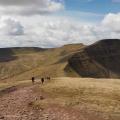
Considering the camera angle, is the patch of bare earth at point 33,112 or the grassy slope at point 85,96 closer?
the patch of bare earth at point 33,112

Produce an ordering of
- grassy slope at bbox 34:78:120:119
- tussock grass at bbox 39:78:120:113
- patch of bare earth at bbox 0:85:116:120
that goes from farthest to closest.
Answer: tussock grass at bbox 39:78:120:113
grassy slope at bbox 34:78:120:119
patch of bare earth at bbox 0:85:116:120

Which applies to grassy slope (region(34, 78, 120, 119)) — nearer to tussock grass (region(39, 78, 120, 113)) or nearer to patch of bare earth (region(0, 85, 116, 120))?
tussock grass (region(39, 78, 120, 113))

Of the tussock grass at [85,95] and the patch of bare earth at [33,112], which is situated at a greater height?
the tussock grass at [85,95]

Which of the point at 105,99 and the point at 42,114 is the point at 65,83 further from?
the point at 42,114

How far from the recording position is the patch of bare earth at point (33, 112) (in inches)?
2320

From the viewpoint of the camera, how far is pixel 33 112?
61688mm

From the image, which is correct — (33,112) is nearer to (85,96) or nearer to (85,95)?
(85,96)

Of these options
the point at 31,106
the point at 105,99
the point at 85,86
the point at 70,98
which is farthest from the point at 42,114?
the point at 85,86

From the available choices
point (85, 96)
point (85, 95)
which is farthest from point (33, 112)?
point (85, 95)

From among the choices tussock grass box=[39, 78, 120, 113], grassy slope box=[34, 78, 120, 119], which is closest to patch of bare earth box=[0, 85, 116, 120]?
grassy slope box=[34, 78, 120, 119]

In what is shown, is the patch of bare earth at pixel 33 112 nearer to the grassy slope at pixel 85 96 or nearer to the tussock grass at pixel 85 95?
the grassy slope at pixel 85 96

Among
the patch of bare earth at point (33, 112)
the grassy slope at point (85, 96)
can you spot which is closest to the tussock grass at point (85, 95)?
the grassy slope at point (85, 96)

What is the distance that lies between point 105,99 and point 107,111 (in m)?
6.32

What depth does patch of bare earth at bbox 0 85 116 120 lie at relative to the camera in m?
58.9
